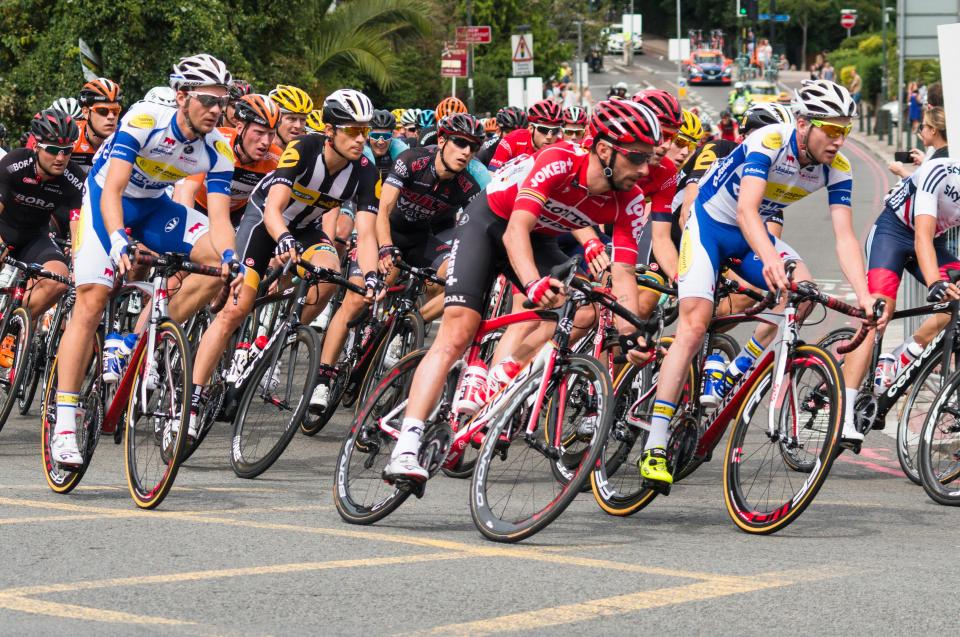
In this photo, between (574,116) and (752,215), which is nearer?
(752,215)

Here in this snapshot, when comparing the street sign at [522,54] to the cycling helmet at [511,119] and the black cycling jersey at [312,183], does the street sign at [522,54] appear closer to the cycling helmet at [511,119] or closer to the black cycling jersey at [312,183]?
the cycling helmet at [511,119]

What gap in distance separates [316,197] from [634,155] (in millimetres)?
3357

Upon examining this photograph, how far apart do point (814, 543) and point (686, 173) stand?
178 inches

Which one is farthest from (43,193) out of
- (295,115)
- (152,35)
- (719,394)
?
(152,35)

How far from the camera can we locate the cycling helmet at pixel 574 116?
15.3m

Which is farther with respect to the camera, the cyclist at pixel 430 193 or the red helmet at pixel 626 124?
the cyclist at pixel 430 193

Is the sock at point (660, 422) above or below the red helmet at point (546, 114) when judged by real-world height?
below

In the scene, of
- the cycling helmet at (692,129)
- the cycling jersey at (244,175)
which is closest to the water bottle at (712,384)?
the cycling helmet at (692,129)

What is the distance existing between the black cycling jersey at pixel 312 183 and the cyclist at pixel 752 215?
8.80 feet

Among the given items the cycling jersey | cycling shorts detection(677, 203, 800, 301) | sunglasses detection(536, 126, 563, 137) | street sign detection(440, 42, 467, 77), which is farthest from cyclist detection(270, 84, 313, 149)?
street sign detection(440, 42, 467, 77)

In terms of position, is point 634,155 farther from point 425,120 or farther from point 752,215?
point 425,120

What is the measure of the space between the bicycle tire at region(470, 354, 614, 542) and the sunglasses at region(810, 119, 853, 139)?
69.3 inches

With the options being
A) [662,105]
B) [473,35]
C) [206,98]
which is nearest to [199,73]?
[206,98]

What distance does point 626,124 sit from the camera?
7.27 m
